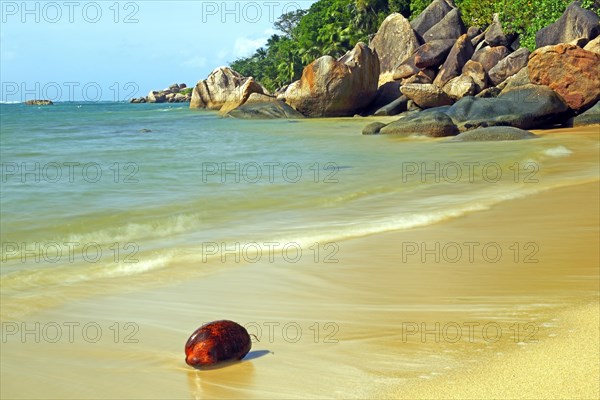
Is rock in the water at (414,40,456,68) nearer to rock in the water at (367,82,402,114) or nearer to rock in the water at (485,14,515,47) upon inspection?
rock in the water at (485,14,515,47)

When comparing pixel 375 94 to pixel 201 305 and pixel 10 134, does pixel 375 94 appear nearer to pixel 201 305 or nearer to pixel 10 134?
pixel 10 134

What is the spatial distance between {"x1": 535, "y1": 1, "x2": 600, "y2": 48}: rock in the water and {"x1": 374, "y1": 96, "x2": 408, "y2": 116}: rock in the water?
18.9 ft

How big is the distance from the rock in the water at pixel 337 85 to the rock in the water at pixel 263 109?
1.21 feet

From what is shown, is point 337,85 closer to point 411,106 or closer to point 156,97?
point 411,106

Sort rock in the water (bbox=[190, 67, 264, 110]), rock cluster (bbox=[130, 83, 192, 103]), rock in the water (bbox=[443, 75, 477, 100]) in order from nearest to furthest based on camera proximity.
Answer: rock in the water (bbox=[443, 75, 477, 100]) → rock in the water (bbox=[190, 67, 264, 110]) → rock cluster (bbox=[130, 83, 192, 103])

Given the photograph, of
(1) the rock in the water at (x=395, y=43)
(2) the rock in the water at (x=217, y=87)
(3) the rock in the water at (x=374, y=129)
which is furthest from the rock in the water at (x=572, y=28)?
(2) the rock in the water at (x=217, y=87)

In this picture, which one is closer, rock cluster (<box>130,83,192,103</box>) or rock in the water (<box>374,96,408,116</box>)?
rock in the water (<box>374,96,408,116</box>)

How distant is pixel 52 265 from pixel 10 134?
2462 centimetres

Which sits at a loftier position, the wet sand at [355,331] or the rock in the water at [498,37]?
the rock in the water at [498,37]

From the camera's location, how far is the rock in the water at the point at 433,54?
3400 cm

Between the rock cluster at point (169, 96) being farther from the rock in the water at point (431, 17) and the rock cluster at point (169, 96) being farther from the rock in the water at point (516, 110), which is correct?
the rock in the water at point (516, 110)

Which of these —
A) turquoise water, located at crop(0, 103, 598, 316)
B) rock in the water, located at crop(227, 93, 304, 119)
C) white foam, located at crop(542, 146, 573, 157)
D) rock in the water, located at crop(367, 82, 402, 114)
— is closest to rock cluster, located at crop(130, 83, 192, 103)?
rock in the water, located at crop(227, 93, 304, 119)

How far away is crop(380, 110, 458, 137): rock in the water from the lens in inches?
758

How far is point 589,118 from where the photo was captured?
19719 mm
